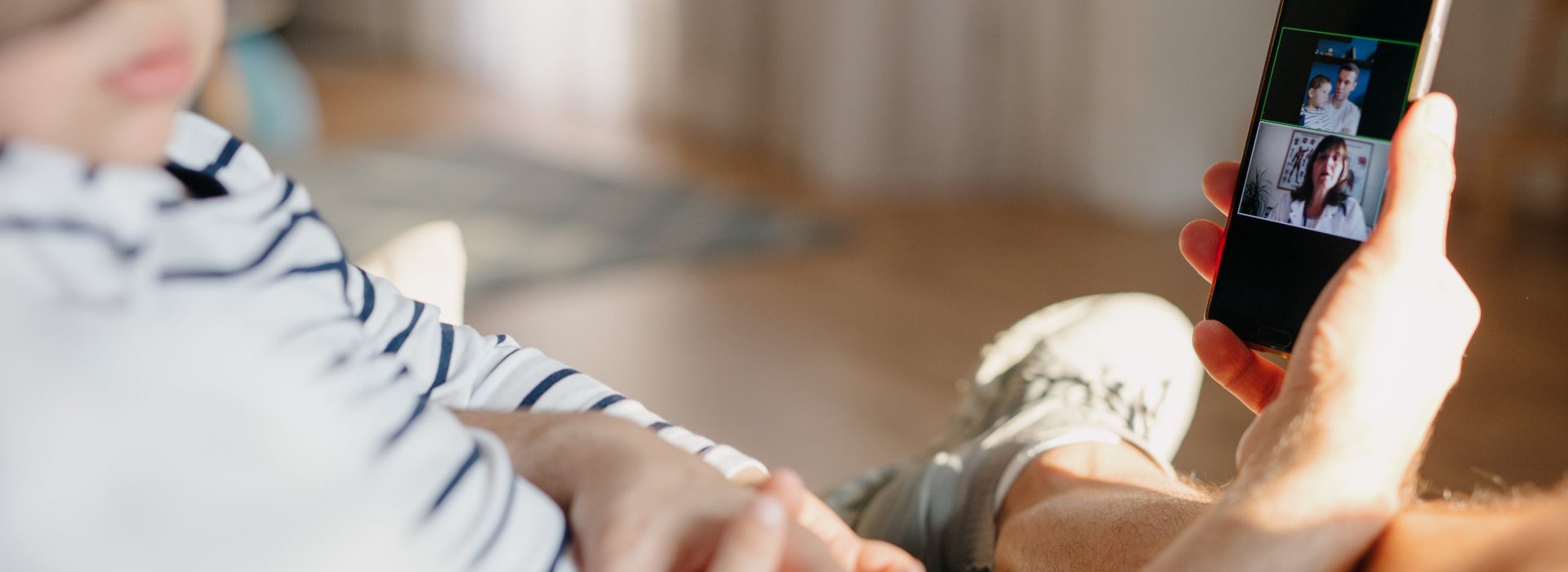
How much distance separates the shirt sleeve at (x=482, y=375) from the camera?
50 cm

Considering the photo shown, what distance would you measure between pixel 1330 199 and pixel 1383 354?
0.47 ft

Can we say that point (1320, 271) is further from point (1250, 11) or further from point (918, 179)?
point (918, 179)

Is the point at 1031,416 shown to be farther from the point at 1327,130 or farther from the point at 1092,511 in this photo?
the point at 1327,130

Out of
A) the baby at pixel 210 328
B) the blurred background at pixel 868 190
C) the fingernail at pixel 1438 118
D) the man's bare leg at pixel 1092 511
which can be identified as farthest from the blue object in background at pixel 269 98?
the fingernail at pixel 1438 118

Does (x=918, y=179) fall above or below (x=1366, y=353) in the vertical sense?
below

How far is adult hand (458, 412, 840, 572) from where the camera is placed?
0.42 m

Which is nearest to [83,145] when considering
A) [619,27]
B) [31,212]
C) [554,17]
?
[31,212]

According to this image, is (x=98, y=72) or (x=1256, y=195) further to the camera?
(x=1256, y=195)

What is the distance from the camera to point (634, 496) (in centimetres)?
42

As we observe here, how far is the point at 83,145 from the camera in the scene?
362 millimetres

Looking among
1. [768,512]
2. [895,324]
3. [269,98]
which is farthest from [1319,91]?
[269,98]

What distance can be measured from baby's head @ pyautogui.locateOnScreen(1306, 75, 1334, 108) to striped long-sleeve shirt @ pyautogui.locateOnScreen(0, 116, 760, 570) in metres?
0.38

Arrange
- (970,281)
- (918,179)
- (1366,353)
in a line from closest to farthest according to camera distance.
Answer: (1366,353) < (970,281) < (918,179)

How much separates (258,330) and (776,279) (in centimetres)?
188
